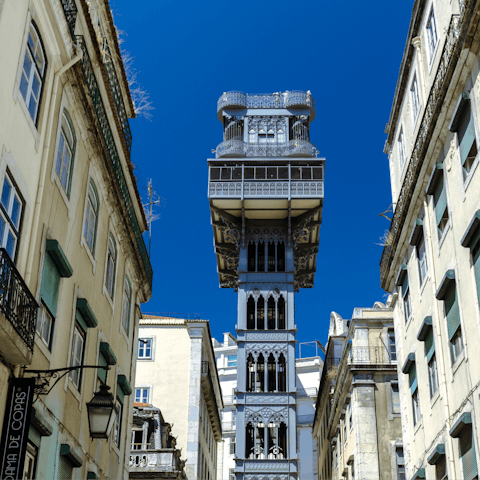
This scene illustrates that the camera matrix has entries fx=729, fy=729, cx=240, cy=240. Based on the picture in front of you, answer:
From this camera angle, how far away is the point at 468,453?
46.1ft

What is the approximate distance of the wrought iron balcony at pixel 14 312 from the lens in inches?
372

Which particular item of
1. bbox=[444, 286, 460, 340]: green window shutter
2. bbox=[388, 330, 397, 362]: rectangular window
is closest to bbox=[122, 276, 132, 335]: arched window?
bbox=[444, 286, 460, 340]: green window shutter

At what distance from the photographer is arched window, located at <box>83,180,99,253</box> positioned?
1588 cm

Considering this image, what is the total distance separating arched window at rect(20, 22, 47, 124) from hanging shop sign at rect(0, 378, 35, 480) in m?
4.49

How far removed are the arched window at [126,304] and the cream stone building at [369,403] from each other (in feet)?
48.2

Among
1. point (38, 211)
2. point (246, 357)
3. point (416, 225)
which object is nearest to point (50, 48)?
point (38, 211)

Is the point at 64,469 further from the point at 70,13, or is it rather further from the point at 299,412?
the point at 299,412

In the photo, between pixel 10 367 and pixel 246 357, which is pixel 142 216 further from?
pixel 246 357

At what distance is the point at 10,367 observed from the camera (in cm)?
1050

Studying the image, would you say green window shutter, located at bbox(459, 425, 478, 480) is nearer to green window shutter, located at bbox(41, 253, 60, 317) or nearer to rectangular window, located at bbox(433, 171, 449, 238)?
rectangular window, located at bbox(433, 171, 449, 238)

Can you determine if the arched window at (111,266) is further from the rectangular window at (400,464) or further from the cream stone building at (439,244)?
the rectangular window at (400,464)

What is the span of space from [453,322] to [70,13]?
391 inches

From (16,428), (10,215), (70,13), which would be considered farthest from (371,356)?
(16,428)

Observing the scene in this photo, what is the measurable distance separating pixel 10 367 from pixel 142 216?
11418 millimetres
